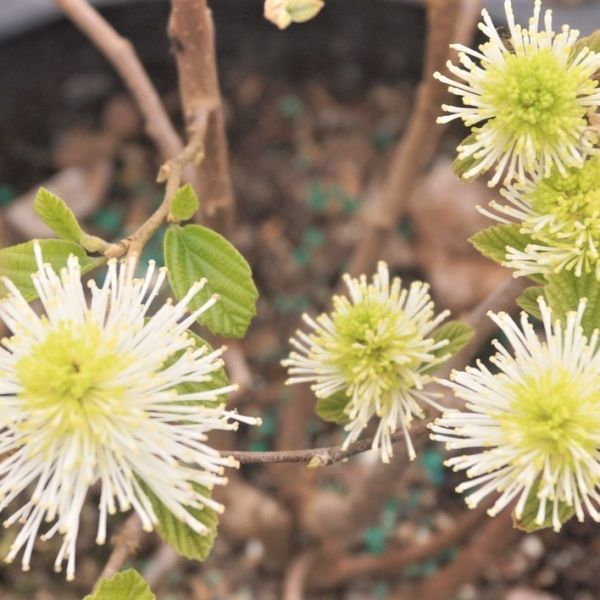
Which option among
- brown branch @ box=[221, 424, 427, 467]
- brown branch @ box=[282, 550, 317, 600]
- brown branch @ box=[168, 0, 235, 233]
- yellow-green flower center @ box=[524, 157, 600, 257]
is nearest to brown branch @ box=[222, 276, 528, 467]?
brown branch @ box=[221, 424, 427, 467]

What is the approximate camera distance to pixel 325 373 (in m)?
0.55

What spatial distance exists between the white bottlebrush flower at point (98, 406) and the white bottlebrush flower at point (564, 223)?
18 centimetres

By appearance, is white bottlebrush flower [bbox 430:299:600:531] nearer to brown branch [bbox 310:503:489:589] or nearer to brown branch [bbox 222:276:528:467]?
brown branch [bbox 222:276:528:467]

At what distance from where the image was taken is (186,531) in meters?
0.47

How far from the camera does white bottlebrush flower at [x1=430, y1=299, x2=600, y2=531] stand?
1.47 ft

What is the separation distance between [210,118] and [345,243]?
0.68 m

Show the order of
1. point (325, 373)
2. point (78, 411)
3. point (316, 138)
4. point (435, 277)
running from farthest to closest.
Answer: point (316, 138) < point (435, 277) < point (325, 373) < point (78, 411)

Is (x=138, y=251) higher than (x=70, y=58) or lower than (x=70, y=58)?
lower

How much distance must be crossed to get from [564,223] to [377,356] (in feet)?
0.43

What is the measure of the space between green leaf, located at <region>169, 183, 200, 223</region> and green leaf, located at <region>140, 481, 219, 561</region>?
0.50 feet

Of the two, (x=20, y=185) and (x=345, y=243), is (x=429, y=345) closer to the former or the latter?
(x=345, y=243)

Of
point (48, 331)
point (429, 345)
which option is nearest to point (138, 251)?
point (48, 331)

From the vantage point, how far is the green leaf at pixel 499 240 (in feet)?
1.68

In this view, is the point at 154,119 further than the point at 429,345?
Yes
